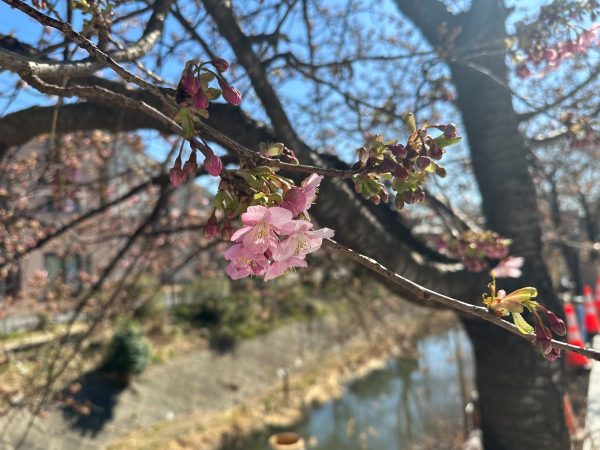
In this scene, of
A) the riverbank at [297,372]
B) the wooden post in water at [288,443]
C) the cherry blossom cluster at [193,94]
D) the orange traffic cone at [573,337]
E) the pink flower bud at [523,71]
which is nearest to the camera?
the cherry blossom cluster at [193,94]

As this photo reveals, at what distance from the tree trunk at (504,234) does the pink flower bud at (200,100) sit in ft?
7.49

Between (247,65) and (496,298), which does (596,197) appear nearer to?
(247,65)

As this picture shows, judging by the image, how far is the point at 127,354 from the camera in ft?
28.0

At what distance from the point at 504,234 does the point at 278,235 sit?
258cm

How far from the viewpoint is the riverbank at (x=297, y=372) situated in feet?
24.2

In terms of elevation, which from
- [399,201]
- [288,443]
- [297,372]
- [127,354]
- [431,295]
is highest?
[399,201]

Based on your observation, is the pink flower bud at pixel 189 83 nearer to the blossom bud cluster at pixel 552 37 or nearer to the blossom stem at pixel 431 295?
the blossom stem at pixel 431 295

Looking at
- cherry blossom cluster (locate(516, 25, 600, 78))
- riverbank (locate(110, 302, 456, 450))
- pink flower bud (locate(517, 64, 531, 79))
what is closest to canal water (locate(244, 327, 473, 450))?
riverbank (locate(110, 302, 456, 450))

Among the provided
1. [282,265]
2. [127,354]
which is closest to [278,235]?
[282,265]

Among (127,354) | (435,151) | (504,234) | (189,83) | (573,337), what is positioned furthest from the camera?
(127,354)

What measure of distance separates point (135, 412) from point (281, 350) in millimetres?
4684

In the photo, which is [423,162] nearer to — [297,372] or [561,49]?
[561,49]

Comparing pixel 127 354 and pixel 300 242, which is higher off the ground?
pixel 300 242

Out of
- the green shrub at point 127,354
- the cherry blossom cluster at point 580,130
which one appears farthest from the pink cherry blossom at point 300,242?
the green shrub at point 127,354
